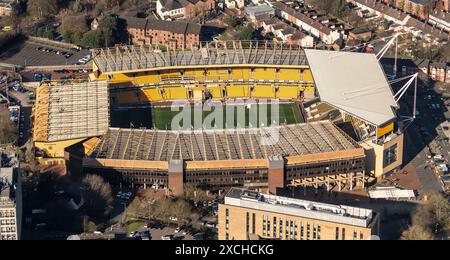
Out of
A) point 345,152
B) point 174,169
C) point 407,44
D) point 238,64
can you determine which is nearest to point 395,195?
point 345,152

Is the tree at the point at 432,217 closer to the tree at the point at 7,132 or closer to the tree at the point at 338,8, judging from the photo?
the tree at the point at 7,132

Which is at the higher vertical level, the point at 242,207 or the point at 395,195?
the point at 242,207

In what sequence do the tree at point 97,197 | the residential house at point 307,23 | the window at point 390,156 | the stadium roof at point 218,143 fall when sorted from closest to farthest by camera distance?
the tree at point 97,197 < the stadium roof at point 218,143 < the window at point 390,156 < the residential house at point 307,23

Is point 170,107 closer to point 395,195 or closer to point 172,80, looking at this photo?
point 172,80

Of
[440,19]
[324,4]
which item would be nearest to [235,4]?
[324,4]

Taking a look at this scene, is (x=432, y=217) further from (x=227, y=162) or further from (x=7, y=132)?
(x=7, y=132)

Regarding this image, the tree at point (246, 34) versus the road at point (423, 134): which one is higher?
the tree at point (246, 34)

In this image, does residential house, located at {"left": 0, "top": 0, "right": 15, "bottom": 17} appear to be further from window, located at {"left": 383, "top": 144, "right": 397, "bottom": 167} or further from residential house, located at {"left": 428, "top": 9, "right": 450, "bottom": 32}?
window, located at {"left": 383, "top": 144, "right": 397, "bottom": 167}

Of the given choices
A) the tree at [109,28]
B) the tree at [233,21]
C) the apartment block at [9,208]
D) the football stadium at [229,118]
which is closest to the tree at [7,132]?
the football stadium at [229,118]
